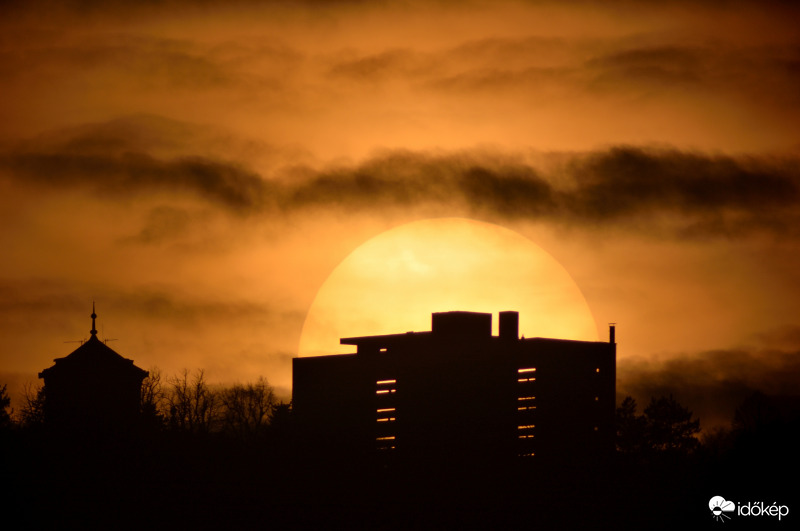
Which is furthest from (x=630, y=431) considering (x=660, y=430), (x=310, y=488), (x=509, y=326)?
(x=310, y=488)

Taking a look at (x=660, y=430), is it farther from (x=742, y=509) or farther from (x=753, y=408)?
(x=742, y=509)

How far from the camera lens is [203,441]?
107500 millimetres

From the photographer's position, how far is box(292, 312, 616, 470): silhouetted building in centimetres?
10769

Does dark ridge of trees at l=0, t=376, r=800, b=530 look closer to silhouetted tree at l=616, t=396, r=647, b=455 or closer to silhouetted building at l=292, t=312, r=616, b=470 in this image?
silhouetted building at l=292, t=312, r=616, b=470

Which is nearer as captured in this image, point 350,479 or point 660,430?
point 350,479

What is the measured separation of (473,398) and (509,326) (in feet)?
25.9

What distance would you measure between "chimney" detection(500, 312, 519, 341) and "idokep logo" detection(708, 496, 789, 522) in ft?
118

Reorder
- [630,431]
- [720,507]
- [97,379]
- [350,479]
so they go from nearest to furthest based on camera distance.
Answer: [720,507] < [350,479] < [97,379] < [630,431]

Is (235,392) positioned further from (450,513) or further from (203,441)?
(450,513)

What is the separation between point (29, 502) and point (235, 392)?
9169 centimetres

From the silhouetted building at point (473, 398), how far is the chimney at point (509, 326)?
0.10 meters

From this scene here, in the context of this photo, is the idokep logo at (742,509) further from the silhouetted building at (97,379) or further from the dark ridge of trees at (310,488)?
the silhouetted building at (97,379)

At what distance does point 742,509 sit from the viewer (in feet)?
246

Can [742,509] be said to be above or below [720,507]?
below
